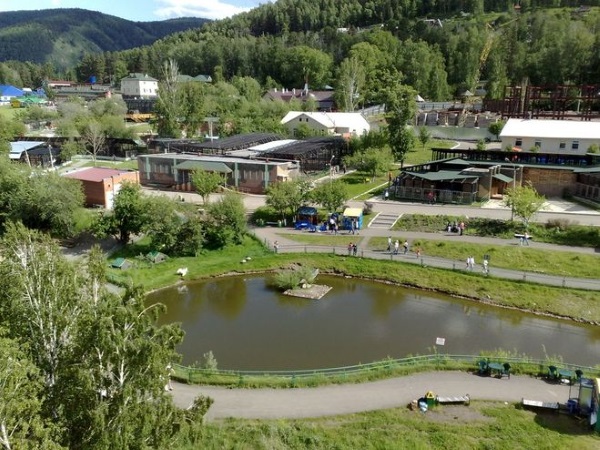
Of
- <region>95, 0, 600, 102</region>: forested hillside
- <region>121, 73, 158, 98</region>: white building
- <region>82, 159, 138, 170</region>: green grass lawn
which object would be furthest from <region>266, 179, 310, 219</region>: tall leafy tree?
<region>121, 73, 158, 98</region>: white building

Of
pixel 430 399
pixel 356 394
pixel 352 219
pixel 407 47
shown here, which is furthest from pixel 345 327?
pixel 407 47

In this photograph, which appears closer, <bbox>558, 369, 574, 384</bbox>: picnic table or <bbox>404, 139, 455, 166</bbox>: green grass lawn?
<bbox>558, 369, 574, 384</bbox>: picnic table

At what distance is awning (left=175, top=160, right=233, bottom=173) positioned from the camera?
151 feet

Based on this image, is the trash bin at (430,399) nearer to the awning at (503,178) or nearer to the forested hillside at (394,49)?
the awning at (503,178)

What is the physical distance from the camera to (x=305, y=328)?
932 inches

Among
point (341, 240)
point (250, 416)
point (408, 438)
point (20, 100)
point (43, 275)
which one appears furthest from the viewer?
point (20, 100)

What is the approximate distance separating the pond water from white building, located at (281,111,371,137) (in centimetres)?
4194

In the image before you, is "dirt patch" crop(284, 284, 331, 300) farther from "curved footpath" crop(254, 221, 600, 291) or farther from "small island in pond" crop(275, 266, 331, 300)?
"curved footpath" crop(254, 221, 600, 291)

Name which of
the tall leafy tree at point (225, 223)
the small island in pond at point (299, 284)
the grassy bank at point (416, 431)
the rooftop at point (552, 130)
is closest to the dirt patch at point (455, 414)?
the grassy bank at point (416, 431)

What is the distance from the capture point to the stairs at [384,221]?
3539 cm

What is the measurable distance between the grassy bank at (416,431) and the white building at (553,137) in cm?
4104

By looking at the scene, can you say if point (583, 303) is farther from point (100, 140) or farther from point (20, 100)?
point (20, 100)

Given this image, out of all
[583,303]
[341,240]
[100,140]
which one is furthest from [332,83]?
[583,303]

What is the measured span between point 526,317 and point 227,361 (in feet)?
47.5
